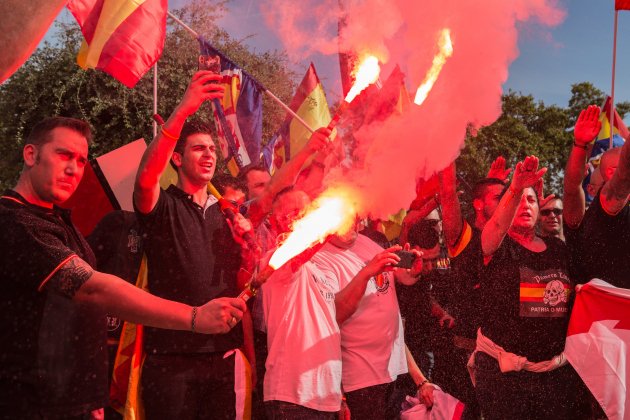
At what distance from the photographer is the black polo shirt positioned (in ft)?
11.5

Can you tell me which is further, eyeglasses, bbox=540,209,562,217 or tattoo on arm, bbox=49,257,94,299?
eyeglasses, bbox=540,209,562,217

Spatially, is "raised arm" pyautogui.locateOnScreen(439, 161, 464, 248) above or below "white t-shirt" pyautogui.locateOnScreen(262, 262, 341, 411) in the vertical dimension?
above

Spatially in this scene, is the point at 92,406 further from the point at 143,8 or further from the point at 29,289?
the point at 143,8

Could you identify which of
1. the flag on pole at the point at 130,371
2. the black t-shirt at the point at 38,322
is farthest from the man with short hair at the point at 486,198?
the black t-shirt at the point at 38,322

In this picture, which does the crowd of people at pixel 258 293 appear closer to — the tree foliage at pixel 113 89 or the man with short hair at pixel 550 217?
the man with short hair at pixel 550 217

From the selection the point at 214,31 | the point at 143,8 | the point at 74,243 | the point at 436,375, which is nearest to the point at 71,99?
the point at 214,31

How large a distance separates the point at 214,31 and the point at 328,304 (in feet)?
41.3

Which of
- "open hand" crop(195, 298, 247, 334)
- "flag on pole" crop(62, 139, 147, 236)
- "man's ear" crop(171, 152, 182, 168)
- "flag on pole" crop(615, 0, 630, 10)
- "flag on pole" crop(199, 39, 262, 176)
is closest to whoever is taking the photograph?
Result: "open hand" crop(195, 298, 247, 334)

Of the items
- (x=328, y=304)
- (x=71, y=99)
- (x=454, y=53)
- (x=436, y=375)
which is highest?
(x=71, y=99)

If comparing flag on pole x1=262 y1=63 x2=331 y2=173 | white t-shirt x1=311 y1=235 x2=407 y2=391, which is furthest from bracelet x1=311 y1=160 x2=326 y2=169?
flag on pole x1=262 y1=63 x2=331 y2=173

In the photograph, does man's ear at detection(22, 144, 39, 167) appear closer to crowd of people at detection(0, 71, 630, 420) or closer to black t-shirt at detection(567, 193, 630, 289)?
crowd of people at detection(0, 71, 630, 420)

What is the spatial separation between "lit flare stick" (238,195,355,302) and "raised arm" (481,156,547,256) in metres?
1.09

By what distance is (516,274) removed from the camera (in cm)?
445

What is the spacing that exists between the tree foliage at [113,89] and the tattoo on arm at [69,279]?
1130 cm
